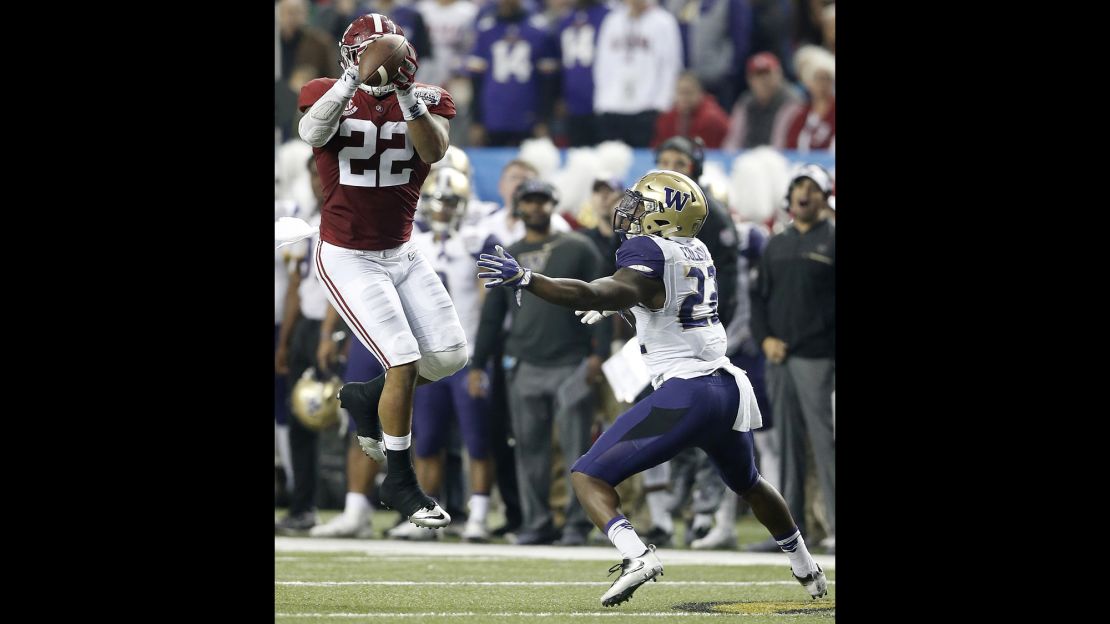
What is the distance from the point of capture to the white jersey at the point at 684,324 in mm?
7684

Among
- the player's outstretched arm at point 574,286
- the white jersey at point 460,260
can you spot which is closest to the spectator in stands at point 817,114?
the white jersey at point 460,260

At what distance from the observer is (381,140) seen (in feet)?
24.3

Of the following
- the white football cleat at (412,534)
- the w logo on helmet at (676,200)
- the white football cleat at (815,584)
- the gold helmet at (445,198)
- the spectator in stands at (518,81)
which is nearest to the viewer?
the w logo on helmet at (676,200)

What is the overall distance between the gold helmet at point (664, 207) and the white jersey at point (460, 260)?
346 cm

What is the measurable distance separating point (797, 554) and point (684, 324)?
1248 mm

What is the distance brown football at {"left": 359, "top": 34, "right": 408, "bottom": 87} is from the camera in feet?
22.4

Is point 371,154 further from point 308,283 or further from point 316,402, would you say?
point 308,283

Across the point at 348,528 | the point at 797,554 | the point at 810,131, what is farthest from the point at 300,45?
the point at 797,554

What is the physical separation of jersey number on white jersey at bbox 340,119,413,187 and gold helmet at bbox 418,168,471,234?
353 centimetres

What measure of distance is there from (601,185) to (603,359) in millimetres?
1214

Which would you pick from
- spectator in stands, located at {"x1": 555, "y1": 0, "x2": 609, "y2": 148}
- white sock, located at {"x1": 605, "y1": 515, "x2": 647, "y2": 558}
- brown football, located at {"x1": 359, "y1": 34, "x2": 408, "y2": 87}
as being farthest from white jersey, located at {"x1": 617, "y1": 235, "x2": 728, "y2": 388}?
spectator in stands, located at {"x1": 555, "y1": 0, "x2": 609, "y2": 148}

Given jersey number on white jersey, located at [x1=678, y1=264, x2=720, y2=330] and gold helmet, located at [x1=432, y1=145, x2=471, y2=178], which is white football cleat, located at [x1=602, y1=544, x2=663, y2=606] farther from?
gold helmet, located at [x1=432, y1=145, x2=471, y2=178]

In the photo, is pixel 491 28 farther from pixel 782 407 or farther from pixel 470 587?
pixel 470 587

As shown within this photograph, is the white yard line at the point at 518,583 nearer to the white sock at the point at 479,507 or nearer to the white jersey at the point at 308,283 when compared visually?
the white sock at the point at 479,507
